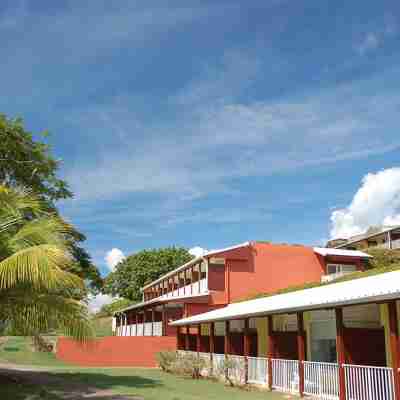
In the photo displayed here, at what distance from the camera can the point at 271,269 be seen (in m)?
34.6

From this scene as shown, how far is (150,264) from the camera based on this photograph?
63344mm

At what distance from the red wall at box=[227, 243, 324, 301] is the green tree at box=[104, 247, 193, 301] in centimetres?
2905

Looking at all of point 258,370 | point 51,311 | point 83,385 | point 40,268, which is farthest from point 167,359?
point 40,268

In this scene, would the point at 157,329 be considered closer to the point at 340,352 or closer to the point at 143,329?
the point at 143,329

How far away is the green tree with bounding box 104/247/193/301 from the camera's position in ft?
207

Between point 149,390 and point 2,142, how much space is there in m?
11.6

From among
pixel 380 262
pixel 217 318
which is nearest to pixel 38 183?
pixel 217 318

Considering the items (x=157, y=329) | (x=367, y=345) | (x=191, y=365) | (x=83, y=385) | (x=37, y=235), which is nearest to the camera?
(x=37, y=235)

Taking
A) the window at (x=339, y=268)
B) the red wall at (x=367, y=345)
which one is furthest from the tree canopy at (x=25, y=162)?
the window at (x=339, y=268)

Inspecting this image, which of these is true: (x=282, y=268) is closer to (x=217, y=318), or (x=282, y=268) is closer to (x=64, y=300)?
(x=217, y=318)

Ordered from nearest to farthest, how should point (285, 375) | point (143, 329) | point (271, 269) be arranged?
point (285, 375) < point (271, 269) < point (143, 329)

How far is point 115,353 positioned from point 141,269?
97.0 feet

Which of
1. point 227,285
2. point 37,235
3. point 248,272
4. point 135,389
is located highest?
point 248,272

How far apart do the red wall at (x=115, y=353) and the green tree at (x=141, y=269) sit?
28.7 meters
